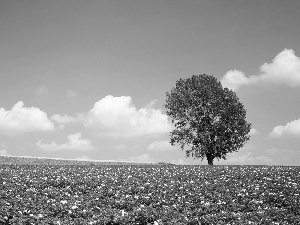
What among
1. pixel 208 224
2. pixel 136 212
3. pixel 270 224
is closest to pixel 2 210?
pixel 136 212

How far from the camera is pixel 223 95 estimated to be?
49.8m

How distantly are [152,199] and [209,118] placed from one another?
33083 mm

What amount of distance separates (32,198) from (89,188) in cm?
392

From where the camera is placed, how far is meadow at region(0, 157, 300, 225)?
1448cm

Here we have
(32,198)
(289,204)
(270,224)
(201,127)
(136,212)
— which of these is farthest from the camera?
(201,127)

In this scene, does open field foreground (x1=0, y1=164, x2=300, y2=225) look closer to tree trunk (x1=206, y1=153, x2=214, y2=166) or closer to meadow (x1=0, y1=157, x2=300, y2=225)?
meadow (x1=0, y1=157, x2=300, y2=225)

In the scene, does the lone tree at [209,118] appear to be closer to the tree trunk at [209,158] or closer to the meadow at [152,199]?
the tree trunk at [209,158]

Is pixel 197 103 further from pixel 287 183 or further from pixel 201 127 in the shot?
pixel 287 183

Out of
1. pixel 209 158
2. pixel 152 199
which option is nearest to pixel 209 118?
pixel 209 158

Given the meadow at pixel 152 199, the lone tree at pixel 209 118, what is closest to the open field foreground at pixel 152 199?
the meadow at pixel 152 199

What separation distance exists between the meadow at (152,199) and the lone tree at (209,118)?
2363 centimetres

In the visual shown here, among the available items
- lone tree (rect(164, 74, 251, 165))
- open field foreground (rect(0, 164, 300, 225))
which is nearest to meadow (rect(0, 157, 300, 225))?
open field foreground (rect(0, 164, 300, 225))

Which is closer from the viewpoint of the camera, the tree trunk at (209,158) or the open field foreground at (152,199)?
the open field foreground at (152,199)

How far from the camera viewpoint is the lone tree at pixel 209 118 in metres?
49.2
